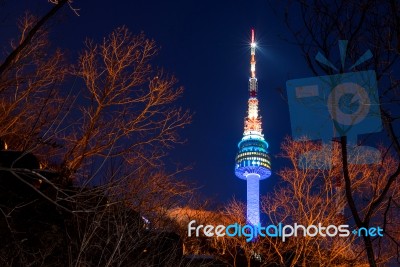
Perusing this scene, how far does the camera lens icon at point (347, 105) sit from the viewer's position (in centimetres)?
670

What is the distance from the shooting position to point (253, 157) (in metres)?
75.1

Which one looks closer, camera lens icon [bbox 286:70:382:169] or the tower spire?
camera lens icon [bbox 286:70:382:169]

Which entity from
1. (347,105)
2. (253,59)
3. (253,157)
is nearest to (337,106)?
(347,105)

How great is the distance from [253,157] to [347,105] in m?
68.6

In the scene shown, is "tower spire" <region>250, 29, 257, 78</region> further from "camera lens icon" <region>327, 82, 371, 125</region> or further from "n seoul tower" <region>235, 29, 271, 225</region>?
"camera lens icon" <region>327, 82, 371, 125</region>

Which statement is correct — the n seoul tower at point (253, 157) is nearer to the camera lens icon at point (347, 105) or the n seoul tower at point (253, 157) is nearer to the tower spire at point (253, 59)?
the tower spire at point (253, 59)

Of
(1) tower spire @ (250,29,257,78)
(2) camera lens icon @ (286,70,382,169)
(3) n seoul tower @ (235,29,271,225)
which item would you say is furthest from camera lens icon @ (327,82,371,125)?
(1) tower spire @ (250,29,257,78)

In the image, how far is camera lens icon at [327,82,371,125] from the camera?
6695 millimetres

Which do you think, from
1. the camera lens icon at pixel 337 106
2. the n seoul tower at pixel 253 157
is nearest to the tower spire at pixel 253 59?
the n seoul tower at pixel 253 157

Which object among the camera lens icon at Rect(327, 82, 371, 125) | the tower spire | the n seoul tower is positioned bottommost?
the camera lens icon at Rect(327, 82, 371, 125)

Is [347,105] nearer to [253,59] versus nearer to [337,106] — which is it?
[337,106]

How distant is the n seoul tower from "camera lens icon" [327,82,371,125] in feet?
219

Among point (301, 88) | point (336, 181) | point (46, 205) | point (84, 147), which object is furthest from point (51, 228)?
point (336, 181)

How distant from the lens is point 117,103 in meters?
12.2
